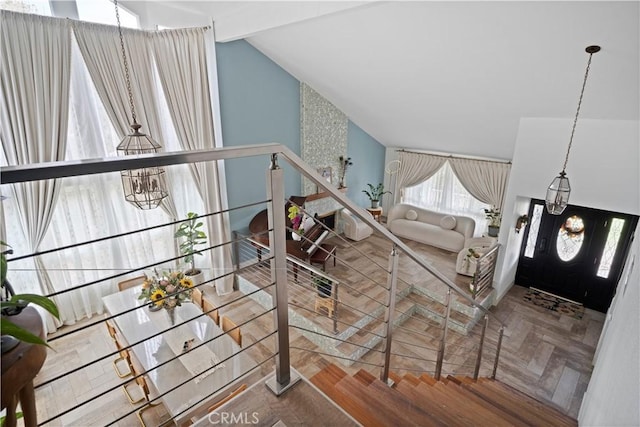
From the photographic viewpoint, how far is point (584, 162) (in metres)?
4.09

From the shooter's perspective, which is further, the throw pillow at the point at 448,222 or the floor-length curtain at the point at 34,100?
the throw pillow at the point at 448,222

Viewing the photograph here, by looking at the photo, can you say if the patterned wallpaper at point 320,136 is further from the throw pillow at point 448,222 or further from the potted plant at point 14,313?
the potted plant at point 14,313

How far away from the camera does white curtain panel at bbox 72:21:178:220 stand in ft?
12.0

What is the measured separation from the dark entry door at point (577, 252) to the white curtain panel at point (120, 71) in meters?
5.70

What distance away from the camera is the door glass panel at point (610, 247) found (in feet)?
15.7

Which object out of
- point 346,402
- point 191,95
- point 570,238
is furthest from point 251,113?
point 570,238

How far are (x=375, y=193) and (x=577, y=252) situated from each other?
4.04 metres

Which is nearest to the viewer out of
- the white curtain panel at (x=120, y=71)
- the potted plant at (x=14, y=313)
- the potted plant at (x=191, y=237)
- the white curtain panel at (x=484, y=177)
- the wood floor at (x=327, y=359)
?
the potted plant at (x=14, y=313)

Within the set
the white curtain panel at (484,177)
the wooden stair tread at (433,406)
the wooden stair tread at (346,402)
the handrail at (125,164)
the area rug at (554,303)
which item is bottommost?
the area rug at (554,303)

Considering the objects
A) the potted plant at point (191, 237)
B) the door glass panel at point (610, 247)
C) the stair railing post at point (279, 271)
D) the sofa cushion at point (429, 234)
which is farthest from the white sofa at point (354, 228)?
the stair railing post at point (279, 271)

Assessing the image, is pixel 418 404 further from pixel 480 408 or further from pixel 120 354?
pixel 120 354

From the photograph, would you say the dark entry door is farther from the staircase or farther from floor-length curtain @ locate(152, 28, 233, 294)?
floor-length curtain @ locate(152, 28, 233, 294)

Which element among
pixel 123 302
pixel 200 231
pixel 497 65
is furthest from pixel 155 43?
pixel 497 65

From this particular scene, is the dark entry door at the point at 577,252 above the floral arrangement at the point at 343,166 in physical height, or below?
below
